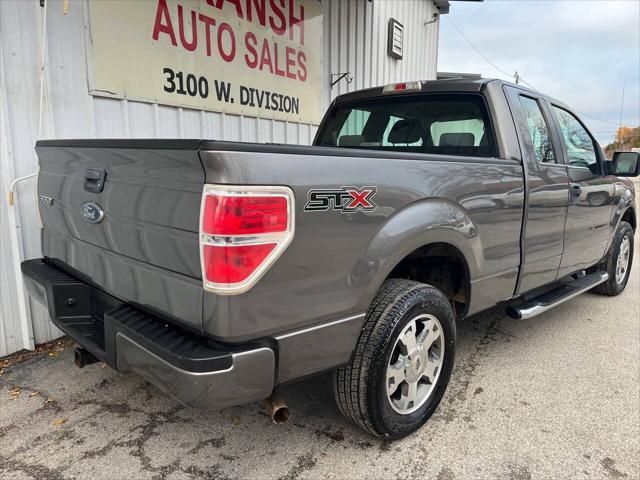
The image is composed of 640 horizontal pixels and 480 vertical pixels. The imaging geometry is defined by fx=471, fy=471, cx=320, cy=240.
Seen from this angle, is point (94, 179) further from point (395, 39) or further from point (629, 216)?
point (395, 39)

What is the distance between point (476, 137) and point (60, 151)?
8.17 feet

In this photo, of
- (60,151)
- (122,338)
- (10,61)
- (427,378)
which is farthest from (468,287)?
(10,61)

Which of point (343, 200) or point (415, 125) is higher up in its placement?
point (415, 125)

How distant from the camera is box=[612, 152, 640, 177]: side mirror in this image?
412cm

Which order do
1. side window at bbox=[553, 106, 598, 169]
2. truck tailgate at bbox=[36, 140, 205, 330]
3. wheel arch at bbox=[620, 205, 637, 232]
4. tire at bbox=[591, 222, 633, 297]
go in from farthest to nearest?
wheel arch at bbox=[620, 205, 637, 232] → tire at bbox=[591, 222, 633, 297] → side window at bbox=[553, 106, 598, 169] → truck tailgate at bbox=[36, 140, 205, 330]

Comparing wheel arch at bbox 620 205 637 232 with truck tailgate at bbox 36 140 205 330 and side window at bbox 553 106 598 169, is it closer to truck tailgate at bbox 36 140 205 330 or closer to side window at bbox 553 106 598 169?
side window at bbox 553 106 598 169

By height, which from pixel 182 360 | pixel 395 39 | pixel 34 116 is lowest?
pixel 182 360

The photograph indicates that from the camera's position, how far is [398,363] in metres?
2.37

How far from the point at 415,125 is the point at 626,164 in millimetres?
2168

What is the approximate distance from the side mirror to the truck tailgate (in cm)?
402

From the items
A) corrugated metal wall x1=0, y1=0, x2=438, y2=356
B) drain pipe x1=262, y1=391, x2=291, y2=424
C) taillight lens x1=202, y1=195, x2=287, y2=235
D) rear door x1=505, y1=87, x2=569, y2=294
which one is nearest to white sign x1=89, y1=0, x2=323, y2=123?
corrugated metal wall x1=0, y1=0, x2=438, y2=356

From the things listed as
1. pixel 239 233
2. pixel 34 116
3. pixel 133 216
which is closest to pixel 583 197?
pixel 239 233

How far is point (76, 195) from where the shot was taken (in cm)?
235

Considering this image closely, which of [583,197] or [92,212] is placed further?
[583,197]
